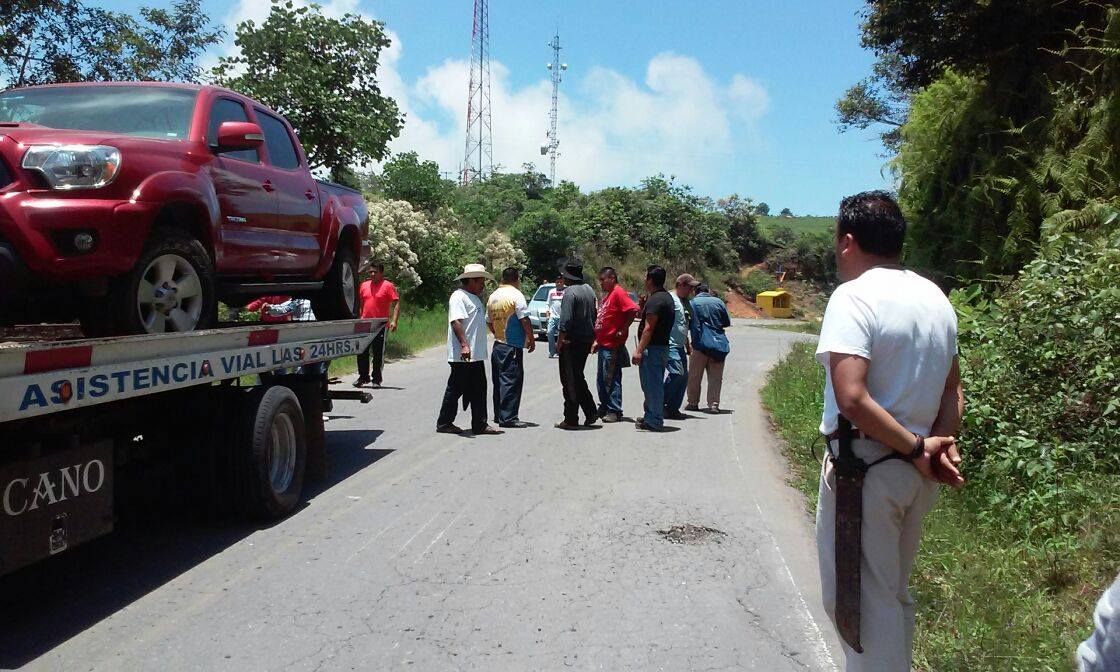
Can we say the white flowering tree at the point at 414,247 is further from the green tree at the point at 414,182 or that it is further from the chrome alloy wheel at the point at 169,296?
the chrome alloy wheel at the point at 169,296

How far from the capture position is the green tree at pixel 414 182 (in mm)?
32844

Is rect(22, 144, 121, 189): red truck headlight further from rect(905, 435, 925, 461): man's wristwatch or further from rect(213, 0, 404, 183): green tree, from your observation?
rect(213, 0, 404, 183): green tree

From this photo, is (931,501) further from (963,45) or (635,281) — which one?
(635,281)

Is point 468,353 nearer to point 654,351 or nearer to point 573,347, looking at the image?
point 573,347

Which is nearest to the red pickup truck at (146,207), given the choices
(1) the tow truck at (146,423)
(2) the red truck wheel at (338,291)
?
(1) the tow truck at (146,423)

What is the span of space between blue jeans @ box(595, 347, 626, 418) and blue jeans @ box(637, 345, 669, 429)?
0.51 meters

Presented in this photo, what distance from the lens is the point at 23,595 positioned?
4.91 meters

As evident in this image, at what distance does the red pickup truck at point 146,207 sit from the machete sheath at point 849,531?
3889 millimetres

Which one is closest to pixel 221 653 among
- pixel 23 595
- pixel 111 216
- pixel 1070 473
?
pixel 23 595

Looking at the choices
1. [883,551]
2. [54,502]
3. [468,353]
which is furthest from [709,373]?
[883,551]

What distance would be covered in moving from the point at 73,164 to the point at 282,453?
2574 mm

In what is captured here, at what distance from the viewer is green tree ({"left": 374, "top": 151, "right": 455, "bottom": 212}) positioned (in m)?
32.8

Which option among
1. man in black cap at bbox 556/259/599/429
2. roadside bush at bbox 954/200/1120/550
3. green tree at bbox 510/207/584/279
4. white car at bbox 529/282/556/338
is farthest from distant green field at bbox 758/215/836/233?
roadside bush at bbox 954/200/1120/550

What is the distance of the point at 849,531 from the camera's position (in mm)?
3191
